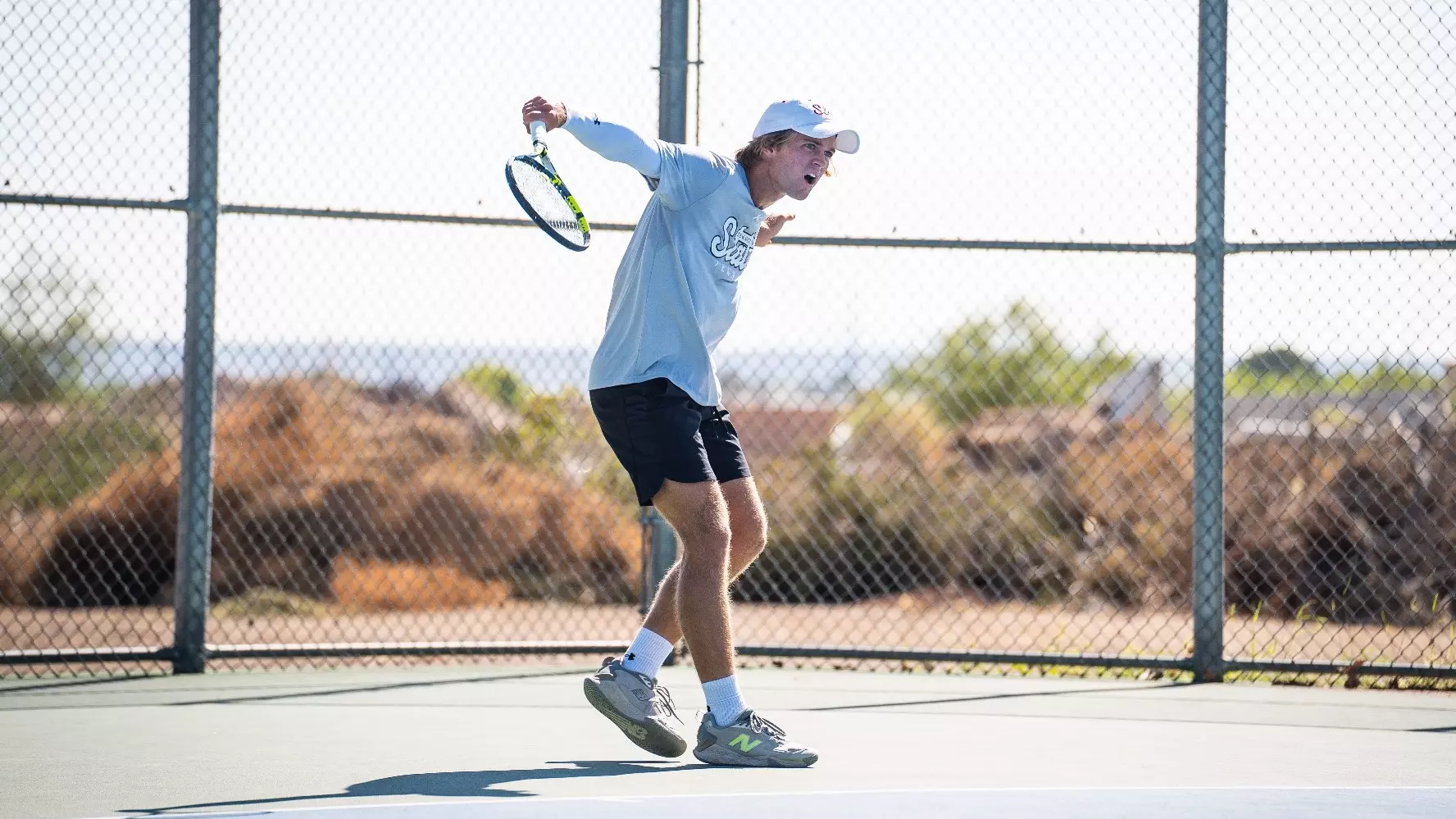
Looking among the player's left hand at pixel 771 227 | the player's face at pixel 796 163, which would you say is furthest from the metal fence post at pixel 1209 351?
the player's face at pixel 796 163

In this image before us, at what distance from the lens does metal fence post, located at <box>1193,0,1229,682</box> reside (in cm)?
637

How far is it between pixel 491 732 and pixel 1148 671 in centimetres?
308

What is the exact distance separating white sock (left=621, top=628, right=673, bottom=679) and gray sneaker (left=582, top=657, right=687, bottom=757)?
0.03m

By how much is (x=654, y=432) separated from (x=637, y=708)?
0.72 metres

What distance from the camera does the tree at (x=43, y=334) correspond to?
10.2 metres

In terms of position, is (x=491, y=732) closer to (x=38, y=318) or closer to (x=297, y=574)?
(x=297, y=574)

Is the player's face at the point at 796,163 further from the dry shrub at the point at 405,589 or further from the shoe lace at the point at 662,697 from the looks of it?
the dry shrub at the point at 405,589

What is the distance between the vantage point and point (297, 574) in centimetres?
1119

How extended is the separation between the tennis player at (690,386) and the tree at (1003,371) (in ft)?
29.2

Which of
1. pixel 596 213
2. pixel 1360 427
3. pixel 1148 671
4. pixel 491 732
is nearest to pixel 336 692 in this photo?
pixel 491 732

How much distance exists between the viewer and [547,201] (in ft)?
13.6

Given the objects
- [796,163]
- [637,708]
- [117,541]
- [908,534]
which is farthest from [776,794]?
[908,534]

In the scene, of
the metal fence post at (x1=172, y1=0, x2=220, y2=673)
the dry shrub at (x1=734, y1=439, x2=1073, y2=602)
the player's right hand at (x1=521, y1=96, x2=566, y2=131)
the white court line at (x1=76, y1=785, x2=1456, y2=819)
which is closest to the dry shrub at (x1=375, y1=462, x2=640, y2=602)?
the dry shrub at (x1=734, y1=439, x2=1073, y2=602)

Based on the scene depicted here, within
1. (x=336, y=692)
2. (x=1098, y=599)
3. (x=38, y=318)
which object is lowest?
(x=1098, y=599)
